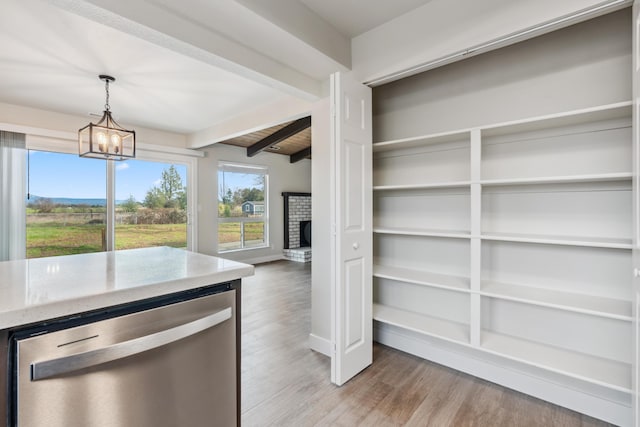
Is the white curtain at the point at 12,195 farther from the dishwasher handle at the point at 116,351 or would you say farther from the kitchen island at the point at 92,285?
the dishwasher handle at the point at 116,351

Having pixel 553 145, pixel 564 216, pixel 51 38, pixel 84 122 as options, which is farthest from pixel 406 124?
pixel 84 122

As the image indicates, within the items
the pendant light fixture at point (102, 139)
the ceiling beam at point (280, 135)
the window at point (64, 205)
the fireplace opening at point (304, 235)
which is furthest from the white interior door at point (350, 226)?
the fireplace opening at point (304, 235)

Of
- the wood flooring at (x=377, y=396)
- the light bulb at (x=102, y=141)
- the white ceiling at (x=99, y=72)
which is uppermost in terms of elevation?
the white ceiling at (x=99, y=72)

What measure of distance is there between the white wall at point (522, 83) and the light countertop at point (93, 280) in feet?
6.67

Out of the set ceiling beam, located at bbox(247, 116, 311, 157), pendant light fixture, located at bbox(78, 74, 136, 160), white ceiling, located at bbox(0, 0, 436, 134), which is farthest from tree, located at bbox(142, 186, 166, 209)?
pendant light fixture, located at bbox(78, 74, 136, 160)

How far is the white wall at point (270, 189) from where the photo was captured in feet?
18.8

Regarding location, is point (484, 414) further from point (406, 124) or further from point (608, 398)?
point (406, 124)

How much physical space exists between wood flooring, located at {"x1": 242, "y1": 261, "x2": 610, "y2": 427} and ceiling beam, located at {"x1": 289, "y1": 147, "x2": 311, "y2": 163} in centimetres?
495

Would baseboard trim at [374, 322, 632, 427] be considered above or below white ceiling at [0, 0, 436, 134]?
below

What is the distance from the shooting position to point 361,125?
228cm

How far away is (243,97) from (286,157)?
3.88 meters

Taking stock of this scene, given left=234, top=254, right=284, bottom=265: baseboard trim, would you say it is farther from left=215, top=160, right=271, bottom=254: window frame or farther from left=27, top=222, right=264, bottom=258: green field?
left=27, top=222, right=264, bottom=258: green field

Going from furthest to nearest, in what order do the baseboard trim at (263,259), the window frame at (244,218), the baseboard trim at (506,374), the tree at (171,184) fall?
the baseboard trim at (263,259)
the window frame at (244,218)
the tree at (171,184)
the baseboard trim at (506,374)

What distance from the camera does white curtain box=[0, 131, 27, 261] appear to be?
3498 millimetres
